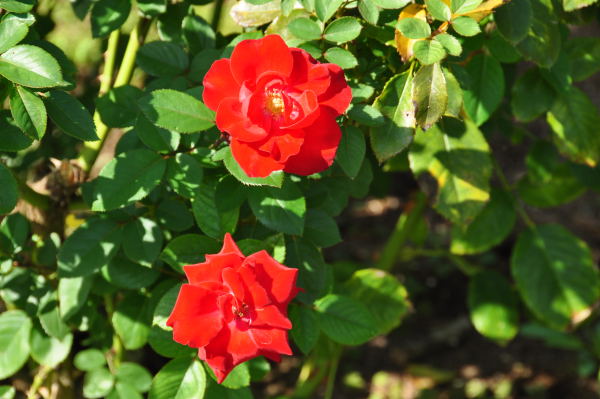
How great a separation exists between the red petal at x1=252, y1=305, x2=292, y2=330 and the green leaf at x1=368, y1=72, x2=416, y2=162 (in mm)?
284

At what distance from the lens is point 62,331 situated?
125 cm

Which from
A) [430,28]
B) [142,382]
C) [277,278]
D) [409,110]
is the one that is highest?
[430,28]

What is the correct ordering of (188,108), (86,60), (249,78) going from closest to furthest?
(249,78)
(188,108)
(86,60)

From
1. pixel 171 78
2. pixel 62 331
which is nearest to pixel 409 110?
pixel 171 78

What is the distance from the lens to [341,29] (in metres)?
0.96

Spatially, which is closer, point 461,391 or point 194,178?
point 194,178

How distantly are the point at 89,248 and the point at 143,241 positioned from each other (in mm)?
91

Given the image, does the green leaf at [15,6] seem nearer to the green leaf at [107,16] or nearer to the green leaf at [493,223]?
the green leaf at [107,16]

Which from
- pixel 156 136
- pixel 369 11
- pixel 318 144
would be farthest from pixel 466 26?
pixel 156 136

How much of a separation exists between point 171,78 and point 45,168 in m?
0.43

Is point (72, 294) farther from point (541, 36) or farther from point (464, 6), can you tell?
point (541, 36)

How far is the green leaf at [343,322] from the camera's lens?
1.14 metres

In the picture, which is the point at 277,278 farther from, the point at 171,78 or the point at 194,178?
the point at 171,78

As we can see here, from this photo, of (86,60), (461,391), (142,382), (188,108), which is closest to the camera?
(188,108)
